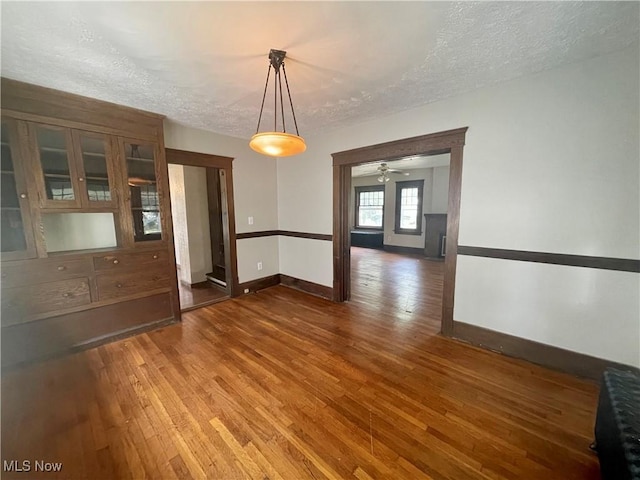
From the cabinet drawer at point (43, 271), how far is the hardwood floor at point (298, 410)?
2.57 feet

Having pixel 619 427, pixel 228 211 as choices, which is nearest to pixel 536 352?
pixel 619 427

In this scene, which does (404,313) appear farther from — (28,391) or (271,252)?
(28,391)

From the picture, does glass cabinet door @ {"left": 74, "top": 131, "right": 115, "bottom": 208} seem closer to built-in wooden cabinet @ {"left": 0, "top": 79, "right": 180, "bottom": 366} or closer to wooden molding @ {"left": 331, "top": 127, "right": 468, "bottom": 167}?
built-in wooden cabinet @ {"left": 0, "top": 79, "right": 180, "bottom": 366}

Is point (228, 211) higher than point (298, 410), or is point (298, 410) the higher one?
point (228, 211)

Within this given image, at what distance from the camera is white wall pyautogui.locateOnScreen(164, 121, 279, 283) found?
3.56 metres

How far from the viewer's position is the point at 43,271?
7.48ft

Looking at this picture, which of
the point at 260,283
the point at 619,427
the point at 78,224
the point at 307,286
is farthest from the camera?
the point at 260,283

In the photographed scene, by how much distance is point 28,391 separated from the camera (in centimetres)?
189

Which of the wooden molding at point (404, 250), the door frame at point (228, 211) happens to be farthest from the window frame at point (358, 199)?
the door frame at point (228, 211)

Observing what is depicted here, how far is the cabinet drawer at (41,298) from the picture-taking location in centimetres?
214

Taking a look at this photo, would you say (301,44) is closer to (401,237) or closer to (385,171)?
(385,171)

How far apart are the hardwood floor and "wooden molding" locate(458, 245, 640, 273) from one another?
0.96 meters

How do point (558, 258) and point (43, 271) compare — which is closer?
point (558, 258)

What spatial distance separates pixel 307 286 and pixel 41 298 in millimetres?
3071
